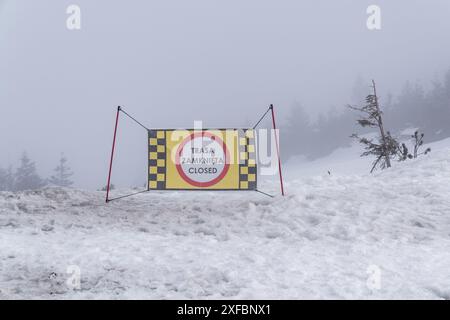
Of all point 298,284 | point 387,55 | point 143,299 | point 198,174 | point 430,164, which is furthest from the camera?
point 387,55

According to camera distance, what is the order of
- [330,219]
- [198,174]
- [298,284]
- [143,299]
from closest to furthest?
[143,299] → [298,284] → [330,219] → [198,174]

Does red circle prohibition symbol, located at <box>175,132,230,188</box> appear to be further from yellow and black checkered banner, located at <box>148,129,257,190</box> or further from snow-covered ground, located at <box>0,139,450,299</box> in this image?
snow-covered ground, located at <box>0,139,450,299</box>

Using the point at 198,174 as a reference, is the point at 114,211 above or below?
below

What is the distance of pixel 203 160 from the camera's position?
8930 mm

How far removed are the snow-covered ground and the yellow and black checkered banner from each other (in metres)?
0.46

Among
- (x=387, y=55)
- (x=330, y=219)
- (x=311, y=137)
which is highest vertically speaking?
(x=387, y=55)

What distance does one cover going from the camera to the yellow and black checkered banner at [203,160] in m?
8.83

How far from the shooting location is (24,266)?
5043 millimetres

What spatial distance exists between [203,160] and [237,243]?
10.6 ft

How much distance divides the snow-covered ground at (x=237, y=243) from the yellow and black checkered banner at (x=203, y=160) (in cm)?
46

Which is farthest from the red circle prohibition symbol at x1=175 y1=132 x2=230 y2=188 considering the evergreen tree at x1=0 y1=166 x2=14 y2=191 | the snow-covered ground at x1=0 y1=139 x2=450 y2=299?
the evergreen tree at x1=0 y1=166 x2=14 y2=191
